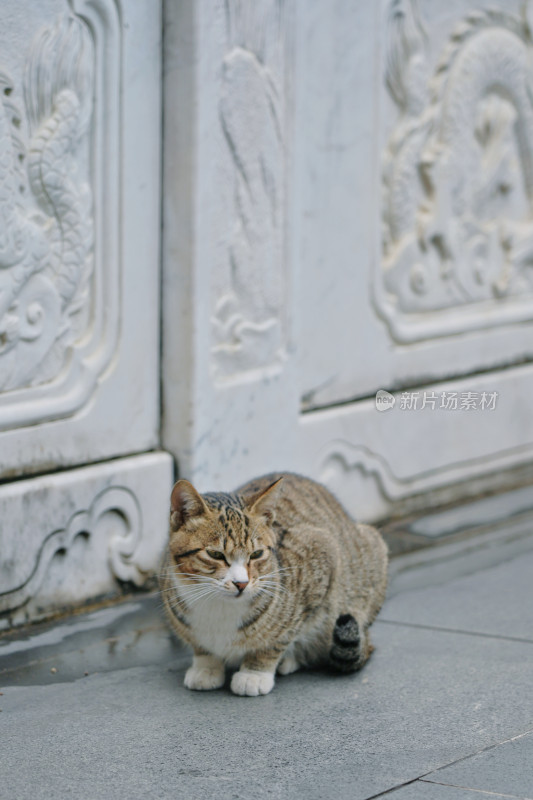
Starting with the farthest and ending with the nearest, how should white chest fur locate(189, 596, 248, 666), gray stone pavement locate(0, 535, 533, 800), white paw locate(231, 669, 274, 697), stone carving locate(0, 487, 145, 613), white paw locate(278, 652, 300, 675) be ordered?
stone carving locate(0, 487, 145, 613)
white paw locate(278, 652, 300, 675)
white paw locate(231, 669, 274, 697)
white chest fur locate(189, 596, 248, 666)
gray stone pavement locate(0, 535, 533, 800)

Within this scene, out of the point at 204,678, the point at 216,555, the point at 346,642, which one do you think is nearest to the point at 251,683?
the point at 204,678

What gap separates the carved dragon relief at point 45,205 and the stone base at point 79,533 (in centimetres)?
43

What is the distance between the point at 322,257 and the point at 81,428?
1660 mm

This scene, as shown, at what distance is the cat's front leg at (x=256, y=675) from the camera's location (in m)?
3.62

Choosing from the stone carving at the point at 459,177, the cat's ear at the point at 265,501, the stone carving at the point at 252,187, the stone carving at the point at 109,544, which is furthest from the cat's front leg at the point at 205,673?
the stone carving at the point at 459,177

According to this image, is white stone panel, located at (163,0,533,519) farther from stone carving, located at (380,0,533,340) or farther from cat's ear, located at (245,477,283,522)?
cat's ear, located at (245,477,283,522)

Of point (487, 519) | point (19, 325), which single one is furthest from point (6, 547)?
point (487, 519)

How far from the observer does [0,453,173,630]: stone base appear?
4117mm

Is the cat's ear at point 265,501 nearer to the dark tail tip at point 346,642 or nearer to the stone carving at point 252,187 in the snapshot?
the dark tail tip at point 346,642

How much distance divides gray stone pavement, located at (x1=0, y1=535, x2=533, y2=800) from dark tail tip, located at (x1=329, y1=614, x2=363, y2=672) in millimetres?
83

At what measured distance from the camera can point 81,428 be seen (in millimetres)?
4375

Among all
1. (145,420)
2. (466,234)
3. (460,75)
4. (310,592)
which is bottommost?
(310,592)

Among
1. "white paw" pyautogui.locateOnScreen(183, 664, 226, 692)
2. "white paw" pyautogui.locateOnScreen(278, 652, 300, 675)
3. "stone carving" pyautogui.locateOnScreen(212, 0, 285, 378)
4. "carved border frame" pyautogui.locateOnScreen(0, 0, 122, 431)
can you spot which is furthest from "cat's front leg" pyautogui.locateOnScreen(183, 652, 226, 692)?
"stone carving" pyautogui.locateOnScreen(212, 0, 285, 378)

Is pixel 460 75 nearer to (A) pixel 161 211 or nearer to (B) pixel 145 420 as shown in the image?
(A) pixel 161 211
